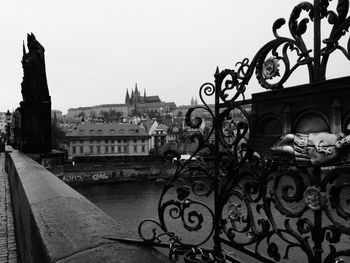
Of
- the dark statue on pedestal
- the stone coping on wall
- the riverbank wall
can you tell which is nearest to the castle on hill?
the riverbank wall

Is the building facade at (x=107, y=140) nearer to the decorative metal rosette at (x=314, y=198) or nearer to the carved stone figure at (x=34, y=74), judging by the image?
the carved stone figure at (x=34, y=74)

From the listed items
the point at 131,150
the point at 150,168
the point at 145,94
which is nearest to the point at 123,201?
the point at 150,168

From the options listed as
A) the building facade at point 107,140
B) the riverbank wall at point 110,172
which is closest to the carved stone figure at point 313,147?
the riverbank wall at point 110,172

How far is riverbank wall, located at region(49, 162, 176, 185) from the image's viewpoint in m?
49.6

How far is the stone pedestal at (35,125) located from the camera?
11805 millimetres

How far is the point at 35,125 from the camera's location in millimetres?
11992

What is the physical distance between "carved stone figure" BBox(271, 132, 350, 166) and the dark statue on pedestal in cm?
1129

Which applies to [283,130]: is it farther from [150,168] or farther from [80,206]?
[150,168]

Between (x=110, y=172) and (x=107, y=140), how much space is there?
13.5m

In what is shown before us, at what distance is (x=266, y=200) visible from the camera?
1.72 m

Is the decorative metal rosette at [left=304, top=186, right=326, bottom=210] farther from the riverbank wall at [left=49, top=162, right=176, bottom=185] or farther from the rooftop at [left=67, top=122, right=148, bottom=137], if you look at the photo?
the rooftop at [left=67, top=122, right=148, bottom=137]

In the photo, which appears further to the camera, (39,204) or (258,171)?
(39,204)

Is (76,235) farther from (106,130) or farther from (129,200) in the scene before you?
(106,130)

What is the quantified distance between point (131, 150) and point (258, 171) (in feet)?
212
